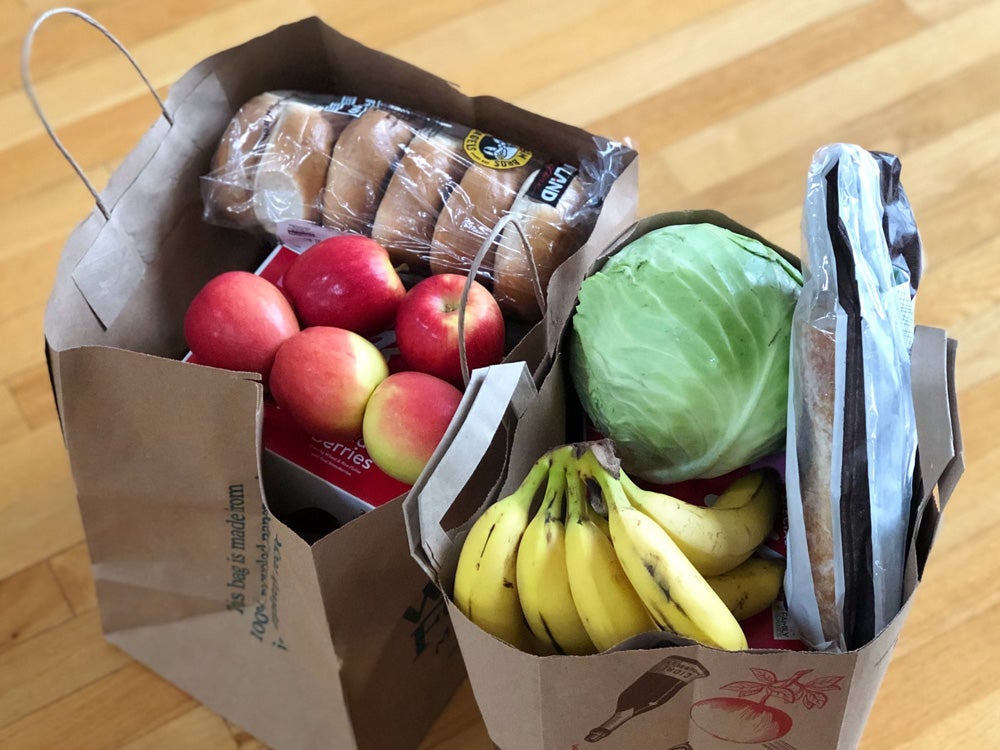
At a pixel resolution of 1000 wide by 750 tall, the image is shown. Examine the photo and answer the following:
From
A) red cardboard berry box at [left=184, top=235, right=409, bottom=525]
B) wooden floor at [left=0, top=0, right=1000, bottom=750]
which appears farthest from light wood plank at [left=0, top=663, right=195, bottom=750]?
red cardboard berry box at [left=184, top=235, right=409, bottom=525]

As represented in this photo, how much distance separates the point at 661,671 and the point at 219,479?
0.39m

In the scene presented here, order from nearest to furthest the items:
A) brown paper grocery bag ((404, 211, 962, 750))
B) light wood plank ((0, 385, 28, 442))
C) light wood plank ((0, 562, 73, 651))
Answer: brown paper grocery bag ((404, 211, 962, 750)) → light wood plank ((0, 562, 73, 651)) → light wood plank ((0, 385, 28, 442))

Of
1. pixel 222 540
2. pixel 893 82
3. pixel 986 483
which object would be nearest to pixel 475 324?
pixel 222 540

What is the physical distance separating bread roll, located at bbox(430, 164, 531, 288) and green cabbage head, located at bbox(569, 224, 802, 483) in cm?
17

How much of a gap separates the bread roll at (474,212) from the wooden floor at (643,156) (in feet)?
1.48

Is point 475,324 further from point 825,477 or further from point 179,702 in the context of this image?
point 179,702

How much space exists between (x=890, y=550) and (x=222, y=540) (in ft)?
1.78

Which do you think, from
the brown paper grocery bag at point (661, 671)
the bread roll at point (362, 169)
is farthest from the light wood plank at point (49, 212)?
the brown paper grocery bag at point (661, 671)

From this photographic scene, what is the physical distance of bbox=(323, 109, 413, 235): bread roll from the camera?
3.27 ft

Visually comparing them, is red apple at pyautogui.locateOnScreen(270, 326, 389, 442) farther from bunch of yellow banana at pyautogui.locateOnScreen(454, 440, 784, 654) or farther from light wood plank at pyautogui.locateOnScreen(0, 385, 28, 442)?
light wood plank at pyautogui.locateOnScreen(0, 385, 28, 442)

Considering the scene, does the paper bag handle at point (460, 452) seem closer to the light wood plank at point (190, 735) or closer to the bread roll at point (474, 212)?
the bread roll at point (474, 212)

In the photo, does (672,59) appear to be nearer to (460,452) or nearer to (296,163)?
(296,163)

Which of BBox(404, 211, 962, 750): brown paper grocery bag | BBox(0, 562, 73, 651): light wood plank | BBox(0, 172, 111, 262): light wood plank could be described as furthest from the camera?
BBox(0, 172, 111, 262): light wood plank

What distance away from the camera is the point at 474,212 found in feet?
3.18
